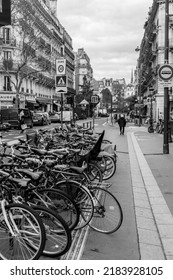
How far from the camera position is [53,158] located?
6.34 m

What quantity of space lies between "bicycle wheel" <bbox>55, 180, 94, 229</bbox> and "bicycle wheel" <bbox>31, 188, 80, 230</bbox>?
0.19 m

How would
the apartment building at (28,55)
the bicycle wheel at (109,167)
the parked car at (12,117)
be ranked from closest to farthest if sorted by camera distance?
the bicycle wheel at (109,167) → the parked car at (12,117) → the apartment building at (28,55)

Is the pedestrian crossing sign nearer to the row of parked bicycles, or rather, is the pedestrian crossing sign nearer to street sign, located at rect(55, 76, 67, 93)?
street sign, located at rect(55, 76, 67, 93)

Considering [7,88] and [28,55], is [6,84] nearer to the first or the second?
[7,88]

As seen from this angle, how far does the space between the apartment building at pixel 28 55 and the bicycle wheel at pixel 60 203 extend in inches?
996

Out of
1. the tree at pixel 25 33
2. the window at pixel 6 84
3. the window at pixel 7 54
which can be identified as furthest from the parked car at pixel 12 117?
the window at pixel 7 54

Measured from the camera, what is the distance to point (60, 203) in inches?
193

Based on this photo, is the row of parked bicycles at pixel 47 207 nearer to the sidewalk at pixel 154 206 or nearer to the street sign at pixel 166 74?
the sidewalk at pixel 154 206

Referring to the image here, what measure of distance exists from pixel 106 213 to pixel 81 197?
425 millimetres

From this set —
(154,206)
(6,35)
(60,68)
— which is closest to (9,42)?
A: (6,35)

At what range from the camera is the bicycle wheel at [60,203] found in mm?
4703

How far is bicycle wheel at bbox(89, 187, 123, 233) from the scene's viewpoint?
17.3ft
